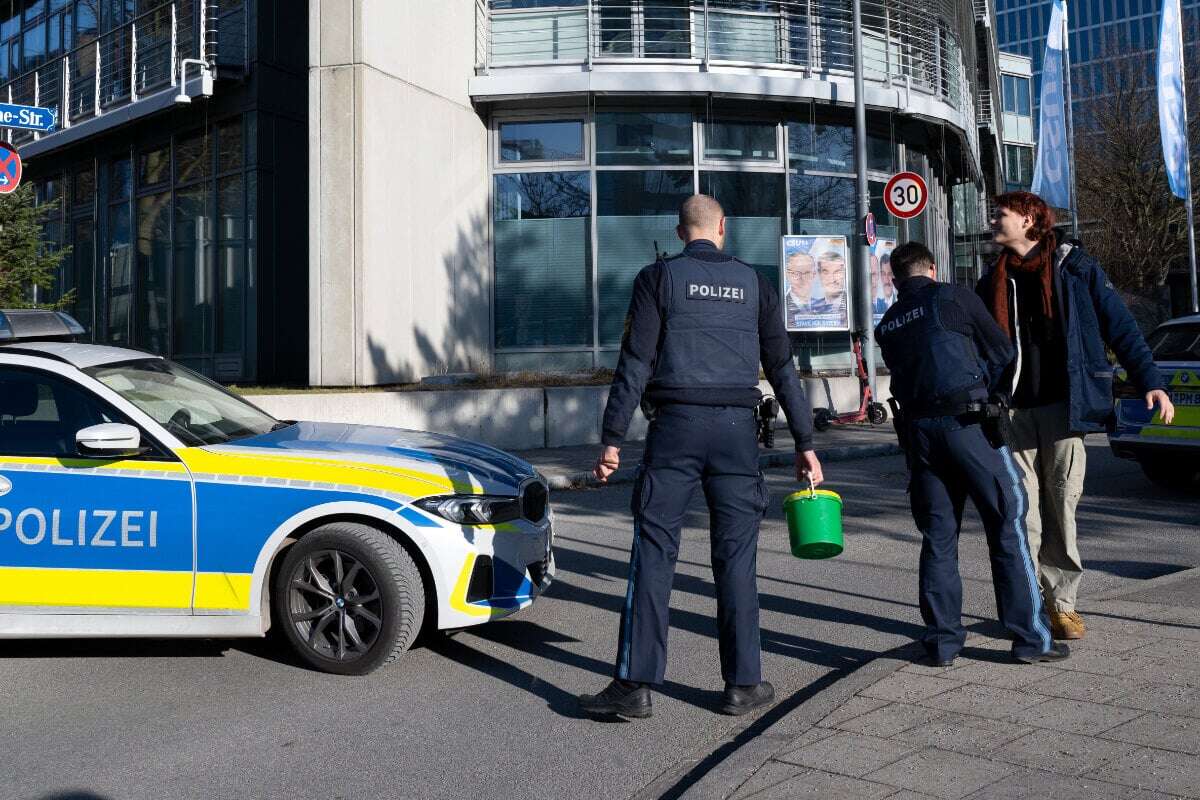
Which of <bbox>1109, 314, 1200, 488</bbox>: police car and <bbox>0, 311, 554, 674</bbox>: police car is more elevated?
<bbox>1109, 314, 1200, 488</bbox>: police car

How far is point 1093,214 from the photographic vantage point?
134 feet

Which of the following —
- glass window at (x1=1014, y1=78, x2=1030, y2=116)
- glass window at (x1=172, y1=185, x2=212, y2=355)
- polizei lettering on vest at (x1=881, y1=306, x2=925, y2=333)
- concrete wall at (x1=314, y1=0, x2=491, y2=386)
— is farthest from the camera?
glass window at (x1=1014, y1=78, x2=1030, y2=116)

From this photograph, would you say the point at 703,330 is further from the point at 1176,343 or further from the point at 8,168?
the point at 8,168

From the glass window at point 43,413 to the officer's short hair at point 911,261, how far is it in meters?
3.55

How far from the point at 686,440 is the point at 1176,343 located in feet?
24.0

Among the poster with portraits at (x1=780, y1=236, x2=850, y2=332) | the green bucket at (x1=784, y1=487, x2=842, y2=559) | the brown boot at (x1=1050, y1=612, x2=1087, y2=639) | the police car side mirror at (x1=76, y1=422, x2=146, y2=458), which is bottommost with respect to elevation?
the brown boot at (x1=1050, y1=612, x2=1087, y2=639)

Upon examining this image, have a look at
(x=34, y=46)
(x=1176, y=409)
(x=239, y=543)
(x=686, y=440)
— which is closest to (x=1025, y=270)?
(x=686, y=440)

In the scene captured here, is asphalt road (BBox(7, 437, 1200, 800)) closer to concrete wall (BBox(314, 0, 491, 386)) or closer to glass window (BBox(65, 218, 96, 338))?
concrete wall (BBox(314, 0, 491, 386))

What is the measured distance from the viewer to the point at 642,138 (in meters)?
19.1

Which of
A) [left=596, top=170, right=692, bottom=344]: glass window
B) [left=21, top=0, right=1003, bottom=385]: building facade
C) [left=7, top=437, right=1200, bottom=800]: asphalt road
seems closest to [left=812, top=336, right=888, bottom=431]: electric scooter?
[left=21, top=0, right=1003, bottom=385]: building facade

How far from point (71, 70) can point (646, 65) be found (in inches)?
505

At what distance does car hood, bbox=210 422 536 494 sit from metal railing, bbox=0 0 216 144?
48.8ft

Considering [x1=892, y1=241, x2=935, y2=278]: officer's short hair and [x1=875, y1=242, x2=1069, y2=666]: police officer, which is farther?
[x1=892, y1=241, x2=935, y2=278]: officer's short hair

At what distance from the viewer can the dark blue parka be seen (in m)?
5.20
